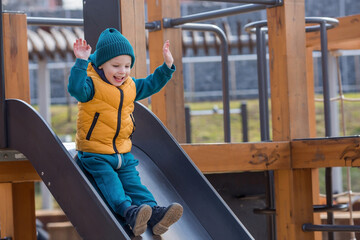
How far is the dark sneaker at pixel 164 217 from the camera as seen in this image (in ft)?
9.02

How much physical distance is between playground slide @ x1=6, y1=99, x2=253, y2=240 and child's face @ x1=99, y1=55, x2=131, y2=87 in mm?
334

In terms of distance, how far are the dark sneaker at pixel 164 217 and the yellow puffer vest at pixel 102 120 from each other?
1.01 feet

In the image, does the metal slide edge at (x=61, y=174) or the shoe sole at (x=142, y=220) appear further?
the shoe sole at (x=142, y=220)

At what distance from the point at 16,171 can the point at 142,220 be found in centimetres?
94

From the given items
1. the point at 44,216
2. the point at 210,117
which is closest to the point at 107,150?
the point at 44,216

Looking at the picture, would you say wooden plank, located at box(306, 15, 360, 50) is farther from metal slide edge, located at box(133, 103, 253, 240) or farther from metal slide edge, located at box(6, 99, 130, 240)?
metal slide edge, located at box(6, 99, 130, 240)

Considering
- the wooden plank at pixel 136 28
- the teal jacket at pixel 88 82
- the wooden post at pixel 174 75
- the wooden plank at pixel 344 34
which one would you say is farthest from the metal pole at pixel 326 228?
the wooden plank at pixel 344 34

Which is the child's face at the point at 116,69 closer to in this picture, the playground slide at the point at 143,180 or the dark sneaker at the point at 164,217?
the playground slide at the point at 143,180

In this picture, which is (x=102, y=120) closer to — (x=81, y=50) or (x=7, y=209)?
(x=81, y=50)

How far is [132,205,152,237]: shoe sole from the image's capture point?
269cm

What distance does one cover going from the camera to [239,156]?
373 cm

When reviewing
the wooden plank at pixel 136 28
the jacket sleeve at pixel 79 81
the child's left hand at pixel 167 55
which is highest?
the wooden plank at pixel 136 28

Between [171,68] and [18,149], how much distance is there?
75 cm

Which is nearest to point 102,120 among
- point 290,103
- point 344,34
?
point 290,103
